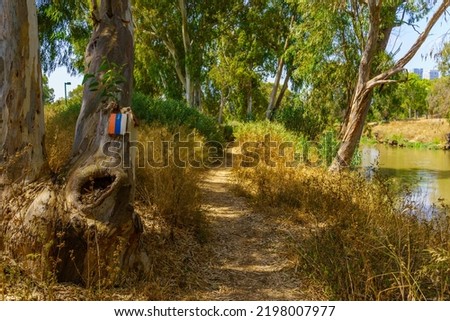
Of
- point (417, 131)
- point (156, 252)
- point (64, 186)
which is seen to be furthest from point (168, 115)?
point (417, 131)

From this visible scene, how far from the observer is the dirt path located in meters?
3.93

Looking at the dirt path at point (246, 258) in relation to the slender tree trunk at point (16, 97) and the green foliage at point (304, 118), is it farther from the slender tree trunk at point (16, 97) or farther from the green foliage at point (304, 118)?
the green foliage at point (304, 118)

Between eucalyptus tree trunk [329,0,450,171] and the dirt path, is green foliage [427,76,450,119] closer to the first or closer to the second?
eucalyptus tree trunk [329,0,450,171]

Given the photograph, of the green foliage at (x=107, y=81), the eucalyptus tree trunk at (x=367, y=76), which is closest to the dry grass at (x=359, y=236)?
the eucalyptus tree trunk at (x=367, y=76)

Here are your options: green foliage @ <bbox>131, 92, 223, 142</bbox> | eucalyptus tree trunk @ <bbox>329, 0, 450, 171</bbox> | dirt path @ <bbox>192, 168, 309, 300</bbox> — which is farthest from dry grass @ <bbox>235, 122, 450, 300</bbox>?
green foliage @ <bbox>131, 92, 223, 142</bbox>

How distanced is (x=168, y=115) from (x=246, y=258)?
8.19 metres

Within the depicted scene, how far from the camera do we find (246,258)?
4883 millimetres

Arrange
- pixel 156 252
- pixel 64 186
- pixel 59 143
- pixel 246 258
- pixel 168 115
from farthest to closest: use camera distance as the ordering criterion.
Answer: pixel 168 115, pixel 59 143, pixel 246 258, pixel 156 252, pixel 64 186

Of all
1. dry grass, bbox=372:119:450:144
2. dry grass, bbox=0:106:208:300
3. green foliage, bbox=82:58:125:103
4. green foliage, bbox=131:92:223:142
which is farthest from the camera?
dry grass, bbox=372:119:450:144

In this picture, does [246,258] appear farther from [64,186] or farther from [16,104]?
[16,104]

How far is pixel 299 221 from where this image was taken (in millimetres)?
A: 6199

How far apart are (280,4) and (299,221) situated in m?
16.4

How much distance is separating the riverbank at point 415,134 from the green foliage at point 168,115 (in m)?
19.9

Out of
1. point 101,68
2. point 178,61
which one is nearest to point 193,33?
point 178,61
